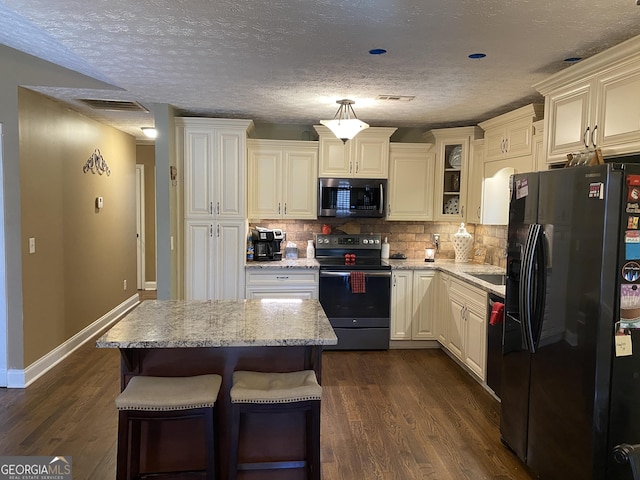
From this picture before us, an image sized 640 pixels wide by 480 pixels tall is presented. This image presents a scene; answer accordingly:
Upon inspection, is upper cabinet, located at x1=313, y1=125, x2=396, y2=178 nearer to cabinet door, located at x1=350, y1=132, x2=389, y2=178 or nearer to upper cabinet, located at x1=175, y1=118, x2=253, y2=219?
cabinet door, located at x1=350, y1=132, x2=389, y2=178

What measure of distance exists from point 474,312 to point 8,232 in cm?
376

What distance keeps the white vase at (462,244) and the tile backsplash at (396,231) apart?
0.51 feet

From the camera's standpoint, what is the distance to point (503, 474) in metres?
2.47

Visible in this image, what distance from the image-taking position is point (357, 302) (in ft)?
14.6

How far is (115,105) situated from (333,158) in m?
2.14

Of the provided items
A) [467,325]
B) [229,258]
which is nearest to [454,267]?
[467,325]

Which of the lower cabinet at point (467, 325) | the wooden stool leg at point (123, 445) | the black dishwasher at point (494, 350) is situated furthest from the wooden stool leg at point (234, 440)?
the lower cabinet at point (467, 325)

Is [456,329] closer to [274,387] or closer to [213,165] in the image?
[274,387]

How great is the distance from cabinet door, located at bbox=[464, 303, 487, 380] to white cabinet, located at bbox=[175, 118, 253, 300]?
7.08 ft

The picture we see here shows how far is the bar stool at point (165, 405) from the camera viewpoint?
182 cm

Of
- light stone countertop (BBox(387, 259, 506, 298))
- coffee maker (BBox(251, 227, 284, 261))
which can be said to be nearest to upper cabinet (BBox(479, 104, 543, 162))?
light stone countertop (BBox(387, 259, 506, 298))

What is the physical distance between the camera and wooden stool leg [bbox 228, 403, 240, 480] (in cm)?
188

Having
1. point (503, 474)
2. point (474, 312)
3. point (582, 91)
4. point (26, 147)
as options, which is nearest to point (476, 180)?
point (474, 312)

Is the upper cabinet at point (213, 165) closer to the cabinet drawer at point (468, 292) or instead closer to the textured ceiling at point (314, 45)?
the textured ceiling at point (314, 45)
